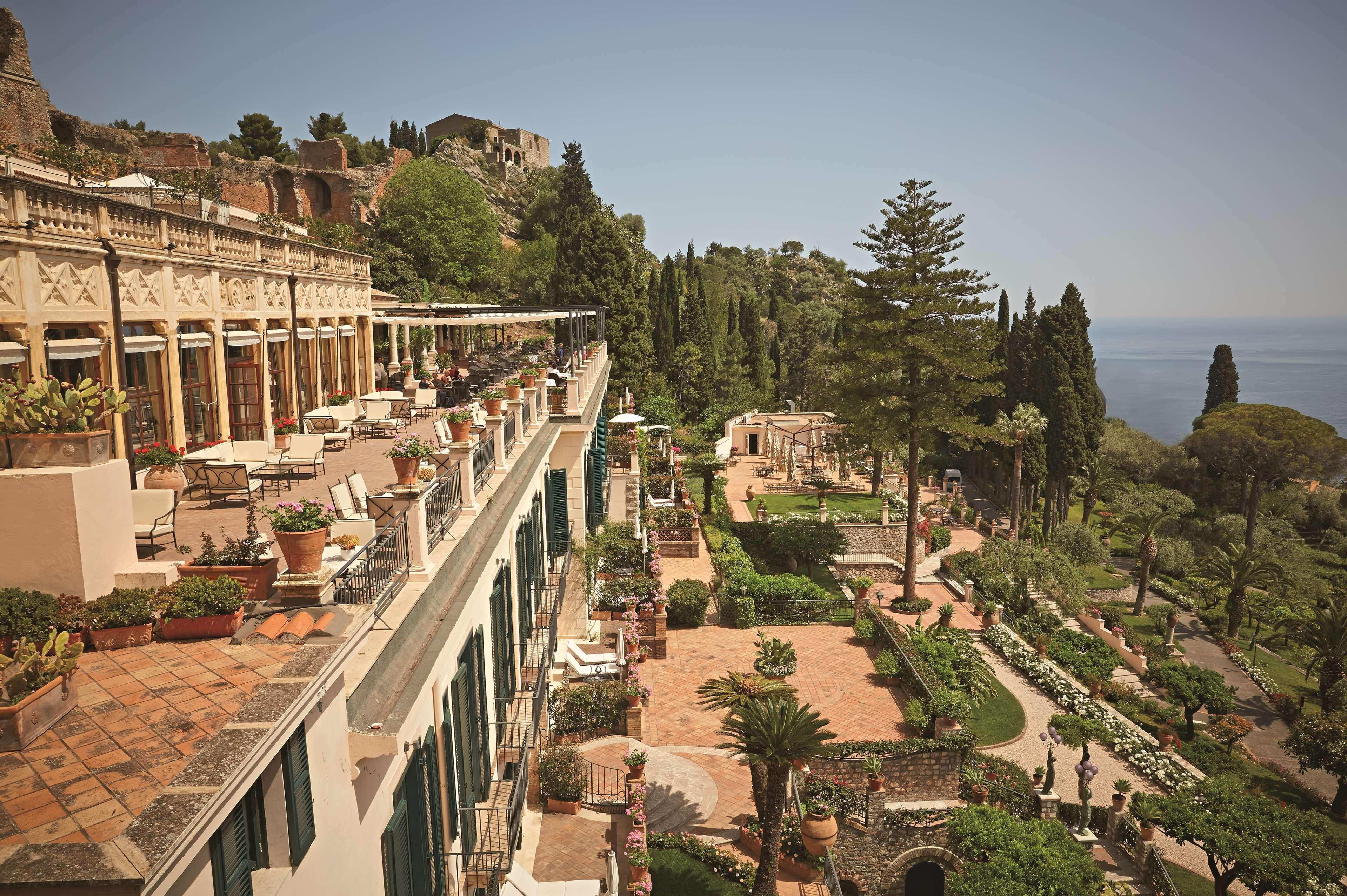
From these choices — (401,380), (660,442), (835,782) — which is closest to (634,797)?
(835,782)

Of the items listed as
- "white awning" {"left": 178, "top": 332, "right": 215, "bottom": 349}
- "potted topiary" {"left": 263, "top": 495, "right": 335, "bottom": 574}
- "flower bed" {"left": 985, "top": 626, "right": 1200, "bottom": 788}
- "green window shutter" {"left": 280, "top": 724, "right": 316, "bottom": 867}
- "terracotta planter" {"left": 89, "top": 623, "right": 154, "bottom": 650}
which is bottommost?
"flower bed" {"left": 985, "top": 626, "right": 1200, "bottom": 788}

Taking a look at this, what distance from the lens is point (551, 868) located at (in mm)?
11273

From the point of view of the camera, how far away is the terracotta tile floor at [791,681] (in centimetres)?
1759

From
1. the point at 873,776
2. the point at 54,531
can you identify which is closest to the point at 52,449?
the point at 54,531

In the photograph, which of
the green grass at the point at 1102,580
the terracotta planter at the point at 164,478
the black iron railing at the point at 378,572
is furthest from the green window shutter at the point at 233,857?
the green grass at the point at 1102,580

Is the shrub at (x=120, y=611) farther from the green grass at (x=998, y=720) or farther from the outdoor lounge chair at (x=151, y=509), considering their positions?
the green grass at (x=998, y=720)

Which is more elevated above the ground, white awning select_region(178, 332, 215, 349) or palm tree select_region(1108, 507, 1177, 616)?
white awning select_region(178, 332, 215, 349)

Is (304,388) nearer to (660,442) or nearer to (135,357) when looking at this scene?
(135,357)

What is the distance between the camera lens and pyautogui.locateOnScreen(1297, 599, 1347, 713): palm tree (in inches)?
1099

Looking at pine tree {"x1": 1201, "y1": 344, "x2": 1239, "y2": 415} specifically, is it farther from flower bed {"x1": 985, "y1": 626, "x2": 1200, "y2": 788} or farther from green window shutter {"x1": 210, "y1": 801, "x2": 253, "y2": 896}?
green window shutter {"x1": 210, "y1": 801, "x2": 253, "y2": 896}

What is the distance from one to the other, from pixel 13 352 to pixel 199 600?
5.07m

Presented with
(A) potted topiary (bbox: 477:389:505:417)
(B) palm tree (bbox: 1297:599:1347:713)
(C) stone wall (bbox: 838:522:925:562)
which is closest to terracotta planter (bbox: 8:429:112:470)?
(A) potted topiary (bbox: 477:389:505:417)

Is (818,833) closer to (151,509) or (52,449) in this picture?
(151,509)

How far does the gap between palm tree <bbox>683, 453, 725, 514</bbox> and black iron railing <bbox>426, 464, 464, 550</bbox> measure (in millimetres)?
27358
